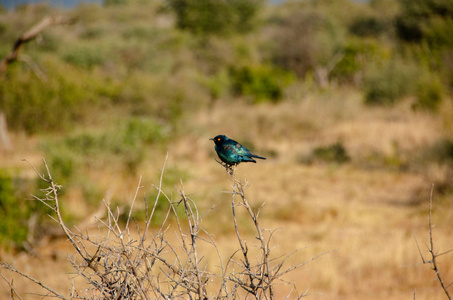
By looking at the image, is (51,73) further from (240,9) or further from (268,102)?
(240,9)

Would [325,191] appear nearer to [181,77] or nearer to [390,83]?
[390,83]

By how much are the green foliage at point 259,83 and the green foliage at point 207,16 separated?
37.0 ft

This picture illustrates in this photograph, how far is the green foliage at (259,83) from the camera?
21.9 metres

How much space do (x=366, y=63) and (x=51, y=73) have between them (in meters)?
17.7

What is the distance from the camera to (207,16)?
33.7 metres

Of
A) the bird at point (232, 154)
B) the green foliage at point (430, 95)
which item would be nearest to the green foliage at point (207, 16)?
the green foliage at point (430, 95)

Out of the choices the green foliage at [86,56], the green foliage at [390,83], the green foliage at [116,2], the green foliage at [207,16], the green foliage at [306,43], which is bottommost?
the green foliage at [390,83]

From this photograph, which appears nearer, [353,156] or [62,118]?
[353,156]

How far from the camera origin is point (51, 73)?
1591 cm

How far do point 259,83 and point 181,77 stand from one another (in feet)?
13.5

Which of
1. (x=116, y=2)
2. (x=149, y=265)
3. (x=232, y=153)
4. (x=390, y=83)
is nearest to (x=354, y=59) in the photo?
(x=390, y=83)

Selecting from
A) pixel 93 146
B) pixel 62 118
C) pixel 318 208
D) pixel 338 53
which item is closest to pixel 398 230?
pixel 318 208

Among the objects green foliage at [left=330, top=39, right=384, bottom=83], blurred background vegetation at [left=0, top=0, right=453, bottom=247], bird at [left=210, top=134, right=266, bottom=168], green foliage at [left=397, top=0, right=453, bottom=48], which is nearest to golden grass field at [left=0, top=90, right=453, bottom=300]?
blurred background vegetation at [left=0, top=0, right=453, bottom=247]

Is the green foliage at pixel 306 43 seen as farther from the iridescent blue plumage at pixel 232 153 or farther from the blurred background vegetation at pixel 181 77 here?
the iridescent blue plumage at pixel 232 153
